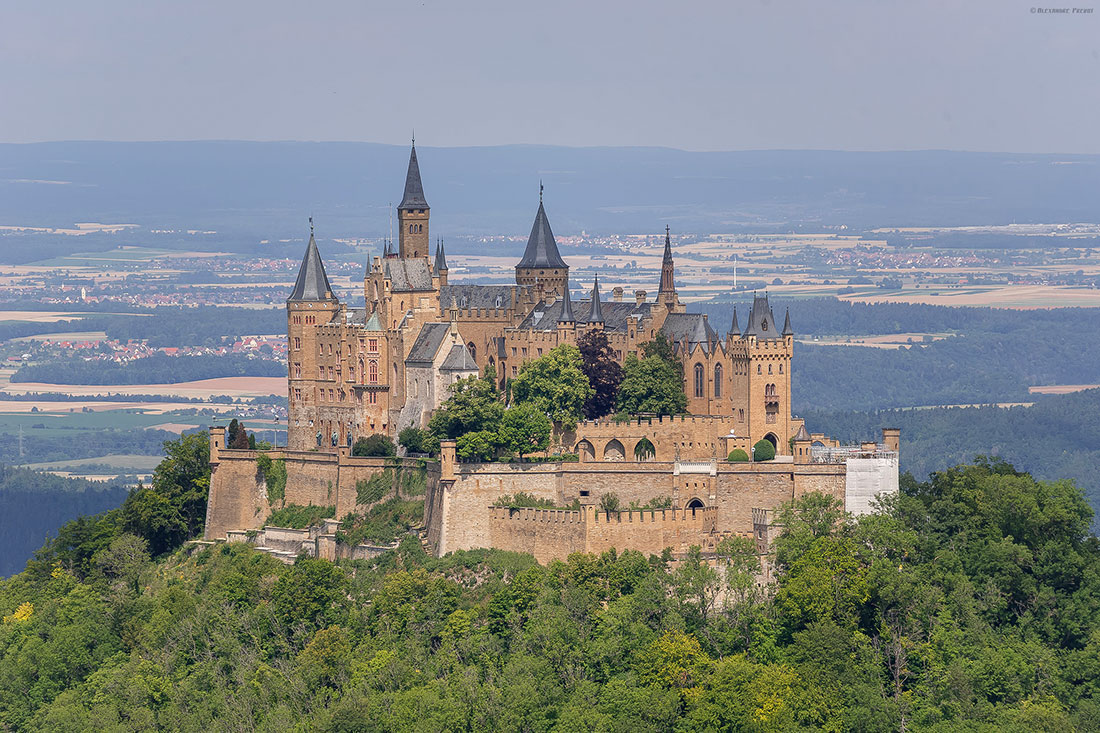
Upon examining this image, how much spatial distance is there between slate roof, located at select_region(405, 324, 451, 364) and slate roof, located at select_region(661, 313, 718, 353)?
1018 centimetres

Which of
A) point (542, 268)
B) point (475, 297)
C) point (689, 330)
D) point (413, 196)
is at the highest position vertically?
point (413, 196)

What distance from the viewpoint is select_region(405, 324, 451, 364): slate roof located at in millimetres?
94188

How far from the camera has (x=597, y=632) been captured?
258 ft

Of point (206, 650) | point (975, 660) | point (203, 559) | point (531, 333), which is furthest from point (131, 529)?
point (975, 660)

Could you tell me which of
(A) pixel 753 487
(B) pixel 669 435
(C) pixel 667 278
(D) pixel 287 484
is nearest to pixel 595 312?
(C) pixel 667 278

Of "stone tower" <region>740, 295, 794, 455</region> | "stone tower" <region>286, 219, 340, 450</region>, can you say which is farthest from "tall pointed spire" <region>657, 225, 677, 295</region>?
"stone tower" <region>286, 219, 340, 450</region>

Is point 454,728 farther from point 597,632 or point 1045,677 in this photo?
point 1045,677

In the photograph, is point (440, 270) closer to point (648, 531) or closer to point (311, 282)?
point (311, 282)

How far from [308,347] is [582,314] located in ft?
42.9

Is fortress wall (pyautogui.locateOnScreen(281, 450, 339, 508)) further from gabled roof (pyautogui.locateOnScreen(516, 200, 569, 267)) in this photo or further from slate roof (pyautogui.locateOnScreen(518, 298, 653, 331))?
gabled roof (pyautogui.locateOnScreen(516, 200, 569, 267))

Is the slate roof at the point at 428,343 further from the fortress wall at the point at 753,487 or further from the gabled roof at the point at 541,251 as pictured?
the fortress wall at the point at 753,487

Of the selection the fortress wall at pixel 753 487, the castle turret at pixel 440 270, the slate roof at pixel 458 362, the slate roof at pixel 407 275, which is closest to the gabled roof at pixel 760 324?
the fortress wall at pixel 753 487

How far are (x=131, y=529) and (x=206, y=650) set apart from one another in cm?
1378

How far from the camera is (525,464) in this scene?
85500mm
